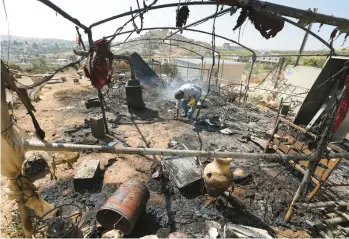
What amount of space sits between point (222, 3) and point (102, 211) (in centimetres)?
445

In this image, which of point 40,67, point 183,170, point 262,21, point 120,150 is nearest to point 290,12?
point 262,21

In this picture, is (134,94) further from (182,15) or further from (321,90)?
(321,90)

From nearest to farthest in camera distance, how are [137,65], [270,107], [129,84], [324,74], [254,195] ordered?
[254,195], [324,74], [129,84], [270,107], [137,65]

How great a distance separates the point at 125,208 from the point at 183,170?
2.09m

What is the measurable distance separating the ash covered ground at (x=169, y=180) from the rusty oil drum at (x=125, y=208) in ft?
0.98

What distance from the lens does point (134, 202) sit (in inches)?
154

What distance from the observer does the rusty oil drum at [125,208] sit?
3.68 m

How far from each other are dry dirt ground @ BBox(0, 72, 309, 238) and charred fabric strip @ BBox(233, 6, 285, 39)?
13.5ft

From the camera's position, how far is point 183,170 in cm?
539

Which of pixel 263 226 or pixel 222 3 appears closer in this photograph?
pixel 222 3

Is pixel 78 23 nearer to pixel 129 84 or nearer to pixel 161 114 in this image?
pixel 129 84

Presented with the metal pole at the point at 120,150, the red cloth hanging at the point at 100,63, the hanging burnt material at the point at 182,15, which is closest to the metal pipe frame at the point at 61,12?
the red cloth hanging at the point at 100,63

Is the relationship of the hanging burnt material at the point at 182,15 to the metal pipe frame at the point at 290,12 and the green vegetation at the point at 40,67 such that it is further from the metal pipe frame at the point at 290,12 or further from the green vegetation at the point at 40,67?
the green vegetation at the point at 40,67

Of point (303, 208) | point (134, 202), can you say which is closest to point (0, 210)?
point (134, 202)
